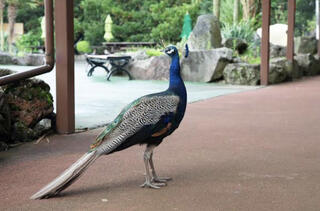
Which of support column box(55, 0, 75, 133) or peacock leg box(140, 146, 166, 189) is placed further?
support column box(55, 0, 75, 133)

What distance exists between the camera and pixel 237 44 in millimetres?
12820

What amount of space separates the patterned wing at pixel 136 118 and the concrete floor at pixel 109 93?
7.70 ft

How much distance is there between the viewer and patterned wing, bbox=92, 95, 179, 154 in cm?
297

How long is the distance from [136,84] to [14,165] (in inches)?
268

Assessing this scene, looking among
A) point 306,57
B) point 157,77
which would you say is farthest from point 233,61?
point 306,57

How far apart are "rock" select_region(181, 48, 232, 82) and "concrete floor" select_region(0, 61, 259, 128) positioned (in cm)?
36

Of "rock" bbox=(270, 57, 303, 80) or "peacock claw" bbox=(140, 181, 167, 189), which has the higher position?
"rock" bbox=(270, 57, 303, 80)

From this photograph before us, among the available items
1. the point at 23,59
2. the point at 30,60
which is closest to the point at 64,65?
the point at 30,60

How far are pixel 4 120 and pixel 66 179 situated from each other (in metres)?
1.66

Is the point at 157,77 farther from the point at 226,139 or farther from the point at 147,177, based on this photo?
the point at 147,177

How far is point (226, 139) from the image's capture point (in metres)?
4.78

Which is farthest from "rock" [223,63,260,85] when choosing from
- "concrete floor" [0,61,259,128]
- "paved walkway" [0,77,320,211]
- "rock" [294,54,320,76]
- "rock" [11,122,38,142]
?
"rock" [11,122,38,142]

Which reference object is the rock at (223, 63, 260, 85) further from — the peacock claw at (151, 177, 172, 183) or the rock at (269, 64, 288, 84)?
the peacock claw at (151, 177, 172, 183)

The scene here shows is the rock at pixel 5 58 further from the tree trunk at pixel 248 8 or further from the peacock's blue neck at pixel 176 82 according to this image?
the peacock's blue neck at pixel 176 82
